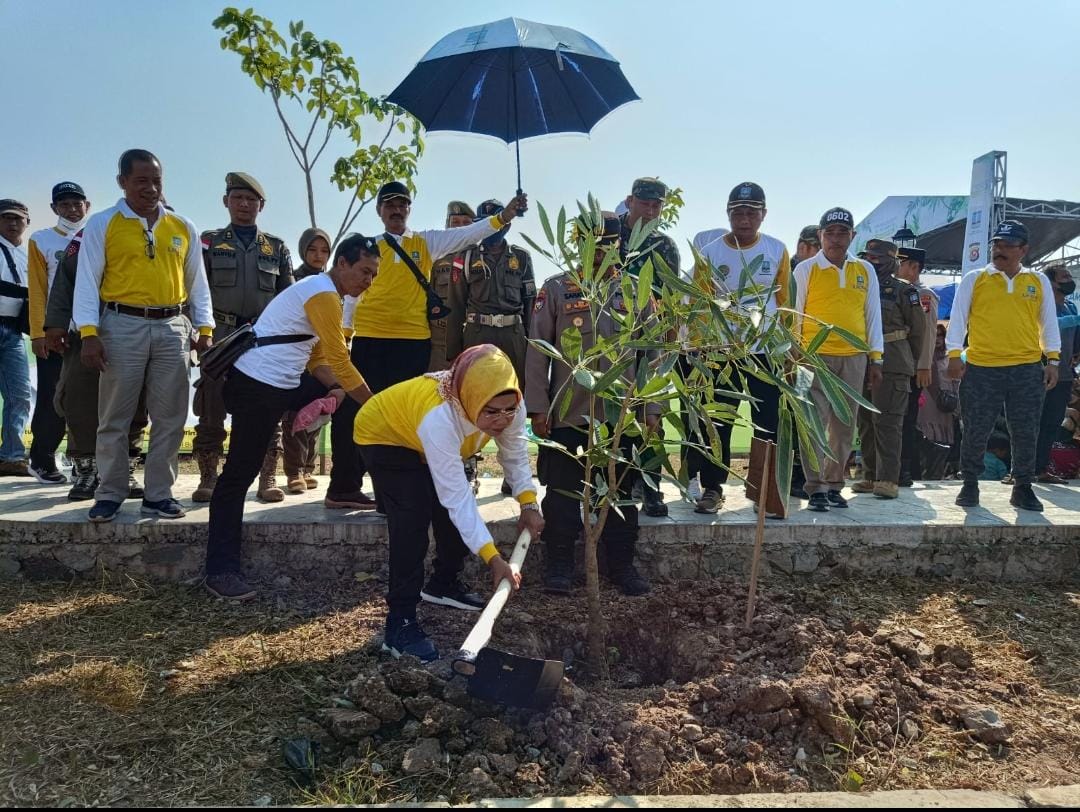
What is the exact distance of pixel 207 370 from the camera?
3549mm

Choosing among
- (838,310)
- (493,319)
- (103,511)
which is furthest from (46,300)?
(838,310)

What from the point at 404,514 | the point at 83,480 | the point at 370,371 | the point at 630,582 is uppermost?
the point at 370,371

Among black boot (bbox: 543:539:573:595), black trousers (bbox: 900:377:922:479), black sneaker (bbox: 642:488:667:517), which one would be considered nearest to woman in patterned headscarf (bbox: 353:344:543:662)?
black boot (bbox: 543:539:573:595)

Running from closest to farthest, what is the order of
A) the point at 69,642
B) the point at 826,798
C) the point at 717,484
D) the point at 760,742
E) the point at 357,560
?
1. the point at 826,798
2. the point at 760,742
3. the point at 69,642
4. the point at 357,560
5. the point at 717,484

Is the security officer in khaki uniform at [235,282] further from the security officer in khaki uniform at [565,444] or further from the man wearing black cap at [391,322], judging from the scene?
the security officer in khaki uniform at [565,444]

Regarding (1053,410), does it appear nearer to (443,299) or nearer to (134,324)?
(443,299)

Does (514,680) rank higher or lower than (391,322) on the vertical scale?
lower

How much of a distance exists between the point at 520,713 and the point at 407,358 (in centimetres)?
247

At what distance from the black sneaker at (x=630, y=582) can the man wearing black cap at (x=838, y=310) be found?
1537 mm

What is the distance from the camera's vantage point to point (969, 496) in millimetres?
5000

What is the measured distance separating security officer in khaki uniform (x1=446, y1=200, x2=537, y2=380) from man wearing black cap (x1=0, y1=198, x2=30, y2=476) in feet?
10.6

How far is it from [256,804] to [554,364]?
2521mm

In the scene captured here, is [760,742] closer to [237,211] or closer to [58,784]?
[58,784]

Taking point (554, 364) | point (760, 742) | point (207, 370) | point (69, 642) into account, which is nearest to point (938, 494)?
point (554, 364)
